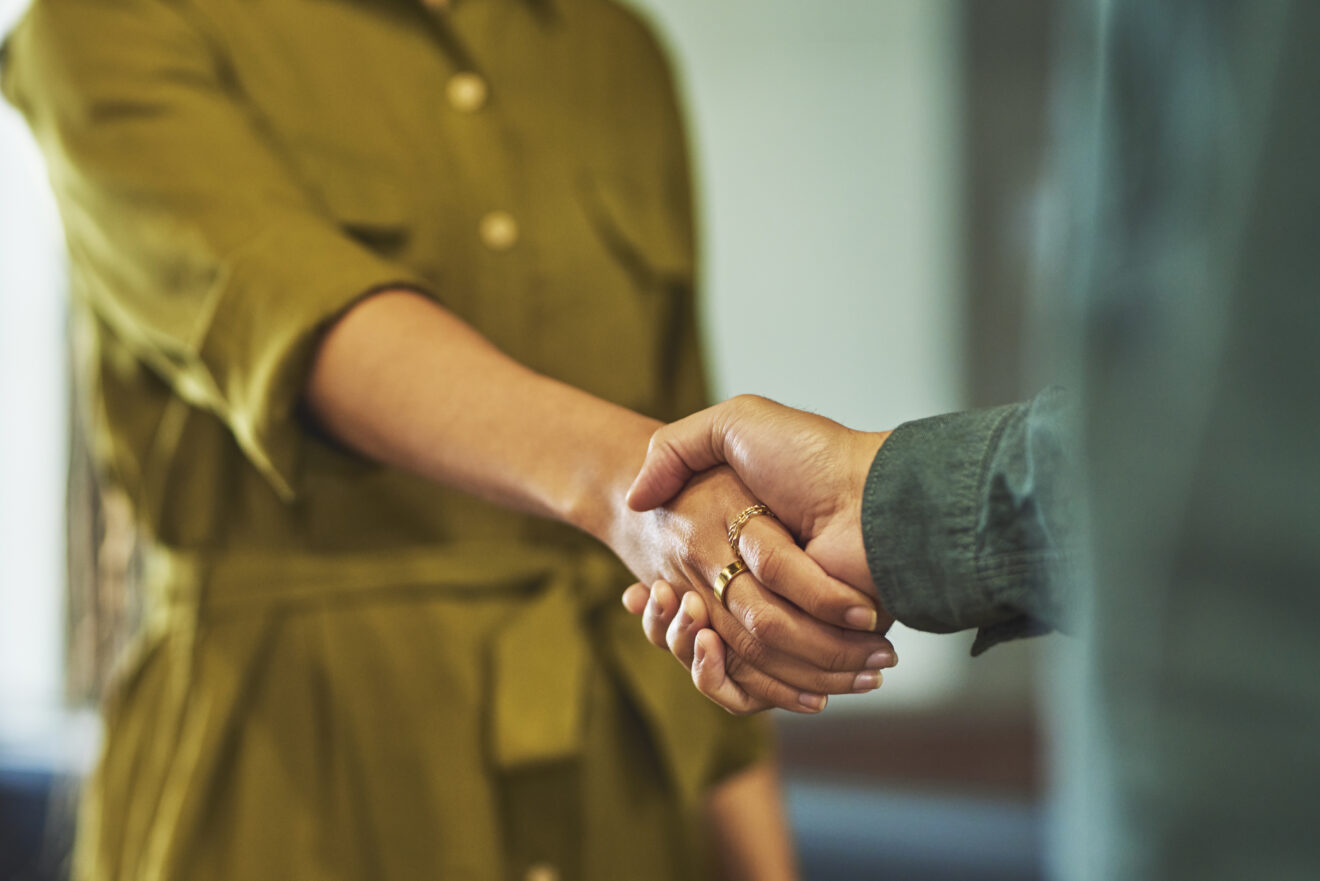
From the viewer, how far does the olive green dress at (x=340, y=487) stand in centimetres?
47

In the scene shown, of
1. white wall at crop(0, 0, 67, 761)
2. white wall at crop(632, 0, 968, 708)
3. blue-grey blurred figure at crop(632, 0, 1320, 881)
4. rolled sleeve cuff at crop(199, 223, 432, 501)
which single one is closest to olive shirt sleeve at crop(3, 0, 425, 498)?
rolled sleeve cuff at crop(199, 223, 432, 501)

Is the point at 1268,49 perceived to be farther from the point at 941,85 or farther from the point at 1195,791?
the point at 941,85

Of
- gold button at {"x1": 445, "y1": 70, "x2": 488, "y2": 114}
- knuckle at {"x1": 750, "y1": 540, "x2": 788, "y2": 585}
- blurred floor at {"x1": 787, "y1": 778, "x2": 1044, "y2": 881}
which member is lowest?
blurred floor at {"x1": 787, "y1": 778, "x2": 1044, "y2": 881}

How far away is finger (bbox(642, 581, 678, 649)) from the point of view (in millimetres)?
368

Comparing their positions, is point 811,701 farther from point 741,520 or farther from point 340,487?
point 340,487

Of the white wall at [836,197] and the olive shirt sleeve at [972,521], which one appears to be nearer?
the olive shirt sleeve at [972,521]

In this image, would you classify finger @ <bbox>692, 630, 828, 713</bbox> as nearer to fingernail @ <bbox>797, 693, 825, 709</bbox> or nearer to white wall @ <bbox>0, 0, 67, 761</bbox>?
fingernail @ <bbox>797, 693, 825, 709</bbox>

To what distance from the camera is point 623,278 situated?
23.5 inches

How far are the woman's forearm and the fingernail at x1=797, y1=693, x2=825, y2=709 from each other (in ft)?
0.30

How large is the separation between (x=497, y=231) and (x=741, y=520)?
0.85ft

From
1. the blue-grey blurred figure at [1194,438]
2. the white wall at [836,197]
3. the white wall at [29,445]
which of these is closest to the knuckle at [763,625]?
the blue-grey blurred figure at [1194,438]

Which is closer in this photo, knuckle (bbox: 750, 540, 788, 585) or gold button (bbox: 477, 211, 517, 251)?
knuckle (bbox: 750, 540, 788, 585)

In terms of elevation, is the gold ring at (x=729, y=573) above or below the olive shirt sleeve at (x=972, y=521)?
below

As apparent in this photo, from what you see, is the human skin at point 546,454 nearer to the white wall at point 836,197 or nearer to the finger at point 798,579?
the finger at point 798,579
